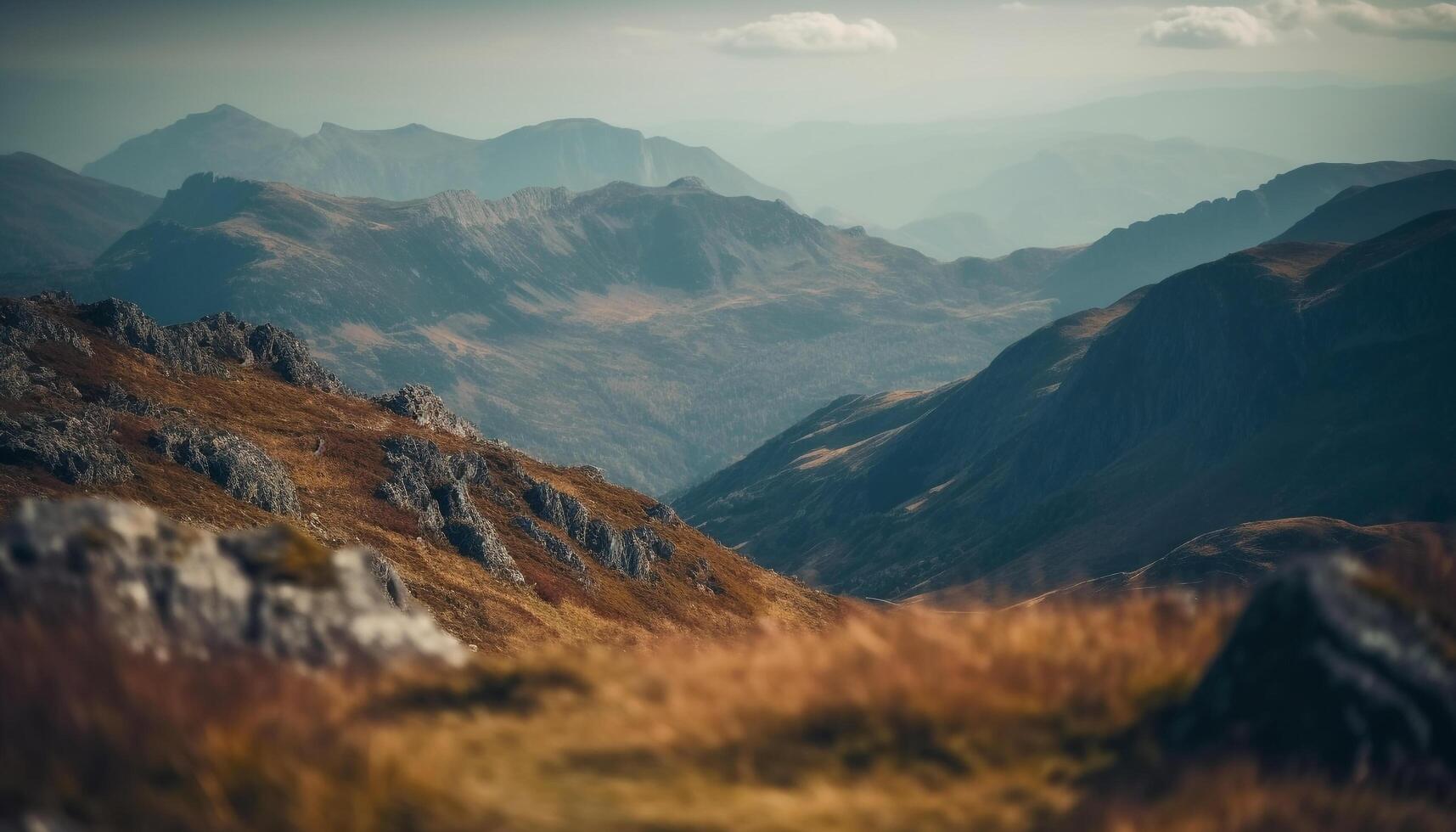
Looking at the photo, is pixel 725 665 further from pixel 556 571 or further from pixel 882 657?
pixel 556 571

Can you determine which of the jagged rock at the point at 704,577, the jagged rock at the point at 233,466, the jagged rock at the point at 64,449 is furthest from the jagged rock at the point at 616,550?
the jagged rock at the point at 64,449

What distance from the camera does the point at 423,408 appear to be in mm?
107688

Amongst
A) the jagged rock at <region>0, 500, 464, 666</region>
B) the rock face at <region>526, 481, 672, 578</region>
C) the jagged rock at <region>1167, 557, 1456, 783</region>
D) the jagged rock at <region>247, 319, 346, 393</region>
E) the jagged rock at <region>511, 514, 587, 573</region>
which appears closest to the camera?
the jagged rock at <region>1167, 557, 1456, 783</region>

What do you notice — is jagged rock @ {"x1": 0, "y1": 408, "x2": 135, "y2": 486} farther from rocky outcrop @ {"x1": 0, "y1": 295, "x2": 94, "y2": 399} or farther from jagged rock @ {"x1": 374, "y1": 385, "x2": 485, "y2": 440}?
jagged rock @ {"x1": 374, "y1": 385, "x2": 485, "y2": 440}

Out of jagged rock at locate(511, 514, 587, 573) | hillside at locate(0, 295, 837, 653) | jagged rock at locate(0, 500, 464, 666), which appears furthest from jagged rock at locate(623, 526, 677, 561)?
jagged rock at locate(0, 500, 464, 666)

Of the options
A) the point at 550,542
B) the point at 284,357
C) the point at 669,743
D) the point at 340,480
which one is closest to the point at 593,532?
the point at 550,542

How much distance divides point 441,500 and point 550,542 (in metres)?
9.97

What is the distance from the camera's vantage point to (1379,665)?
33.2 feet

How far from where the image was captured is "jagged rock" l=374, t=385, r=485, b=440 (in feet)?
349

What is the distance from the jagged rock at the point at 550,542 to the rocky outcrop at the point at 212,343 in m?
32.5

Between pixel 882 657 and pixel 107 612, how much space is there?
922cm

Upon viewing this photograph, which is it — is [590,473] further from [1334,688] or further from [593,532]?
[1334,688]

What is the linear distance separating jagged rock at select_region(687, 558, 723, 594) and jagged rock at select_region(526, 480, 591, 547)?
11.9 metres

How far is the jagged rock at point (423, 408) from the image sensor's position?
106250 mm
